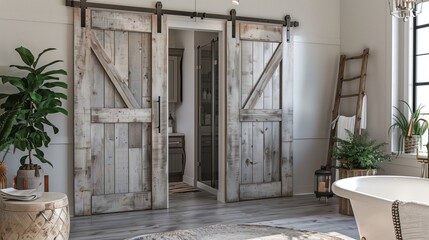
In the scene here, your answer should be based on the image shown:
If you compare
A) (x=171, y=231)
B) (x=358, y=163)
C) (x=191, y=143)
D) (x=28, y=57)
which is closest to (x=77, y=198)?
(x=171, y=231)

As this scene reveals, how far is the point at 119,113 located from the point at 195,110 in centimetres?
205

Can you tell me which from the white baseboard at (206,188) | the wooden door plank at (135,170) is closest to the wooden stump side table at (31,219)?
the wooden door plank at (135,170)

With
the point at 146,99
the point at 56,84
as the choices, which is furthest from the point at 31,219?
the point at 146,99

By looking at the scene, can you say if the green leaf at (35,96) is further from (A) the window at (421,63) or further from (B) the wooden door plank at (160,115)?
(A) the window at (421,63)

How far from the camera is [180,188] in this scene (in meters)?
7.16

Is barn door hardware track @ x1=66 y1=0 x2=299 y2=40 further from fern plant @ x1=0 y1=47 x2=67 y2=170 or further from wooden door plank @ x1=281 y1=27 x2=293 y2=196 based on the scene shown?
fern plant @ x1=0 y1=47 x2=67 y2=170

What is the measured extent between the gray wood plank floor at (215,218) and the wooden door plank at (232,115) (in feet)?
0.89

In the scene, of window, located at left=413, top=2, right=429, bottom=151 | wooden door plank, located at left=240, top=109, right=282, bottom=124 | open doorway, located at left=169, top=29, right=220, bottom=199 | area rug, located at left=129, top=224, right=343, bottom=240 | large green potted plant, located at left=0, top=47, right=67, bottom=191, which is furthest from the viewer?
open doorway, located at left=169, top=29, right=220, bottom=199

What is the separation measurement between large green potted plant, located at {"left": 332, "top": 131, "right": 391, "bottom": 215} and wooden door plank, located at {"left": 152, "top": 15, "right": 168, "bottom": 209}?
209 cm

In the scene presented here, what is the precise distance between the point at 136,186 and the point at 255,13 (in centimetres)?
269

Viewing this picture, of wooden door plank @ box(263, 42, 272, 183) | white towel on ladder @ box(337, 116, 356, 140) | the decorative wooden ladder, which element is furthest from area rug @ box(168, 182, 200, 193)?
white towel on ladder @ box(337, 116, 356, 140)

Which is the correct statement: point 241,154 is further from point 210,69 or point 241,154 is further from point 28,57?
point 28,57

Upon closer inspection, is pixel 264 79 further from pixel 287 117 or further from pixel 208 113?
pixel 208 113

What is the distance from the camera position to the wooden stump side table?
3590 mm
